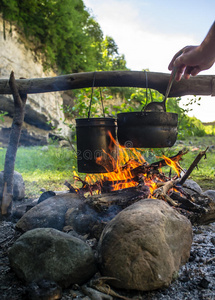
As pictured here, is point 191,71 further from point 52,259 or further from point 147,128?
point 52,259

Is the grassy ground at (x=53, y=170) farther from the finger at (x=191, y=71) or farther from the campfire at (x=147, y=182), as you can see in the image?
the finger at (x=191, y=71)

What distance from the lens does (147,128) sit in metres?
2.68

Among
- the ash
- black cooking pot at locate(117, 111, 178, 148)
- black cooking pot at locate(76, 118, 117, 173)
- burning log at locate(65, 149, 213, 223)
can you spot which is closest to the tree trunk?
burning log at locate(65, 149, 213, 223)

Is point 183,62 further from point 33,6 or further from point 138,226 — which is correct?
point 33,6

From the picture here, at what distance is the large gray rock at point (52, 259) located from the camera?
1.94 meters

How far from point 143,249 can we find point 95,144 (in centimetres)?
130

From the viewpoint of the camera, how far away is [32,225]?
286 cm

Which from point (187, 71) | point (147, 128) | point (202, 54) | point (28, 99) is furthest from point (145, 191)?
point (28, 99)

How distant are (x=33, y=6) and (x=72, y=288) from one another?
10.5m

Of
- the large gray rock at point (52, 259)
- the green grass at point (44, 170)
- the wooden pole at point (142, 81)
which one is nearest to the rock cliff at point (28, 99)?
the green grass at point (44, 170)

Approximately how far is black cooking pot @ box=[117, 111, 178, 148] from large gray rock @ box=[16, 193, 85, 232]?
1.04 meters

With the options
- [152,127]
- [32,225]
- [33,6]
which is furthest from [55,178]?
[33,6]

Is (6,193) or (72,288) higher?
(6,193)

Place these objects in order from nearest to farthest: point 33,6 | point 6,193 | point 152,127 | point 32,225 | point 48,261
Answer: point 48,261 < point 152,127 < point 32,225 < point 6,193 < point 33,6
